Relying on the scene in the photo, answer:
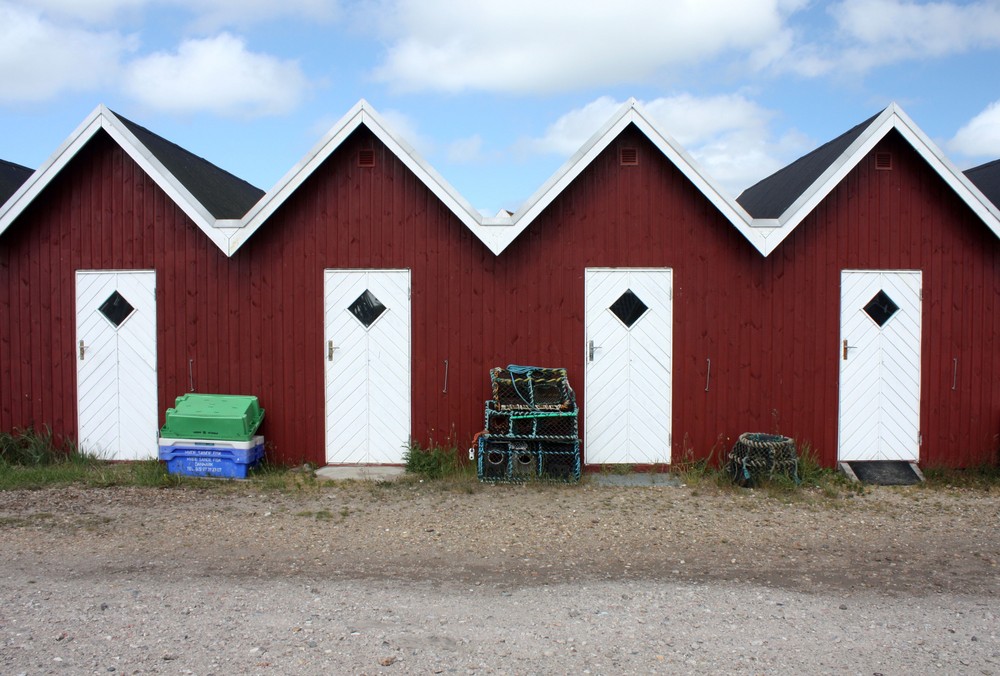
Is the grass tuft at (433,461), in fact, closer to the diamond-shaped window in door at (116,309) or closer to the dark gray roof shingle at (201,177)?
the diamond-shaped window in door at (116,309)

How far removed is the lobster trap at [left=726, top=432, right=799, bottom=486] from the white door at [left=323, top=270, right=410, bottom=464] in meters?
3.98

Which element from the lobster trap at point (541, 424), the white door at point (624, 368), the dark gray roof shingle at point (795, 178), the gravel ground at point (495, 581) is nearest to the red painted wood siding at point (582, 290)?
the white door at point (624, 368)

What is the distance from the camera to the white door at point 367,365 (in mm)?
9531

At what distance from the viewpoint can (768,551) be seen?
6.30 meters

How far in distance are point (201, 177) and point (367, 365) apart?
4.18 m

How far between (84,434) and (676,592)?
25.9ft

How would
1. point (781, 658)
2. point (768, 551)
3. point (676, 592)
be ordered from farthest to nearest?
point (768, 551) < point (676, 592) < point (781, 658)

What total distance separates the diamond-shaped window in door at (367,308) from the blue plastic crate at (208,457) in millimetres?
1990

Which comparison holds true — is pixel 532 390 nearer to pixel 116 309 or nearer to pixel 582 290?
pixel 582 290

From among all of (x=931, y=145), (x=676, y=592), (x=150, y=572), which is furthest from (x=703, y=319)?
(x=150, y=572)

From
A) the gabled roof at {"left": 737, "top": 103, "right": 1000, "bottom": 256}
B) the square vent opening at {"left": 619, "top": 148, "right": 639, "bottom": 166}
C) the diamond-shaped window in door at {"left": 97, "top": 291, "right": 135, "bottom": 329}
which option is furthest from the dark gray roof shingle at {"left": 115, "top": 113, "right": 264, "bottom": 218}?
the gabled roof at {"left": 737, "top": 103, "right": 1000, "bottom": 256}

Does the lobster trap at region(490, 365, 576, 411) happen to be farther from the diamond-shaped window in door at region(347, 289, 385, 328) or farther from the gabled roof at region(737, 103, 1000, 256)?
the gabled roof at region(737, 103, 1000, 256)

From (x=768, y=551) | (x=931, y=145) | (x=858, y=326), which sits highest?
(x=931, y=145)

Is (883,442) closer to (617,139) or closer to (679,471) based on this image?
(679,471)
